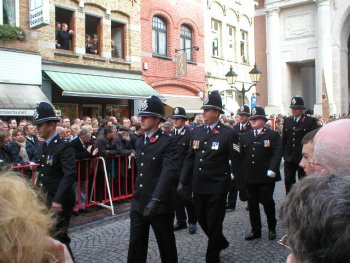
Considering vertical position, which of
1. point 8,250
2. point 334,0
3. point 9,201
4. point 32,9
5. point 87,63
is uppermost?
point 334,0

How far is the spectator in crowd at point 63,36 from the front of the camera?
49.5 ft

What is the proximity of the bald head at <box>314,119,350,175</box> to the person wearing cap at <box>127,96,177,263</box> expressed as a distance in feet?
7.47

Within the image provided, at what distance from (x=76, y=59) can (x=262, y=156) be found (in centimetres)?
1090

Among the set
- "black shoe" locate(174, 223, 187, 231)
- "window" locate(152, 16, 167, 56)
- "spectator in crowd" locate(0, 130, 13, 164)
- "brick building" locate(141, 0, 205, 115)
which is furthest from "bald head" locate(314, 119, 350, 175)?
"window" locate(152, 16, 167, 56)

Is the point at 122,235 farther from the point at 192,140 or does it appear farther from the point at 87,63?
the point at 87,63

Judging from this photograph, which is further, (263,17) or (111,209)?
(263,17)

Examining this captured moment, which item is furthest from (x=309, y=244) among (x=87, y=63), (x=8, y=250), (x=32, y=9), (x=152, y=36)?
(x=152, y=36)

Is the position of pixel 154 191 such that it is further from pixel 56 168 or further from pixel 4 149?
pixel 4 149

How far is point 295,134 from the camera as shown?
7691mm

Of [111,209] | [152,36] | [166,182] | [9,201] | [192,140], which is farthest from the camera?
[152,36]

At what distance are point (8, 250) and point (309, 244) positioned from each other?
872 millimetres

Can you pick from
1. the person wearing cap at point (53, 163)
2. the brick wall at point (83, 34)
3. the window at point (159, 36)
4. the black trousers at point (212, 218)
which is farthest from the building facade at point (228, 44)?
the person wearing cap at point (53, 163)

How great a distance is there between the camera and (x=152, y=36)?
19.0 metres

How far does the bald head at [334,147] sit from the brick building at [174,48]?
1652 cm
